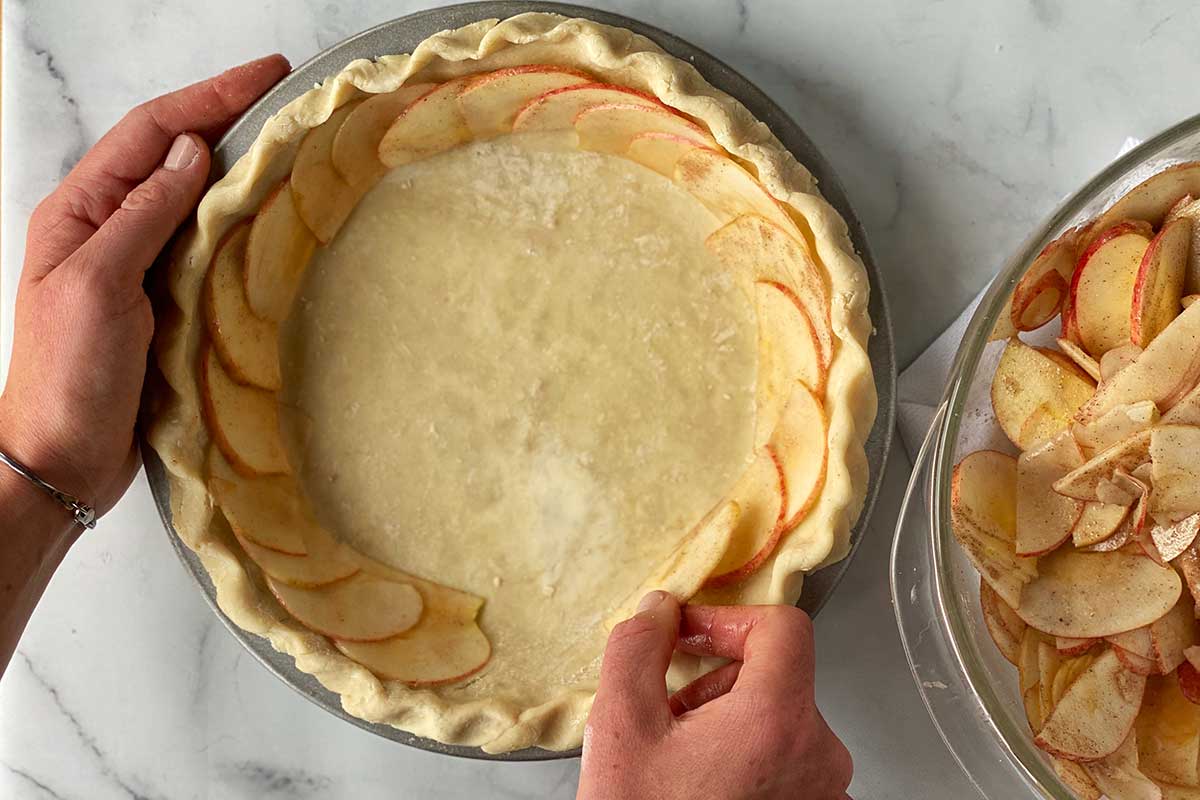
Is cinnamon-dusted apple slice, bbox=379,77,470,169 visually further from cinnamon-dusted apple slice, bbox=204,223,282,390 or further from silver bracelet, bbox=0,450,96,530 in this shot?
silver bracelet, bbox=0,450,96,530

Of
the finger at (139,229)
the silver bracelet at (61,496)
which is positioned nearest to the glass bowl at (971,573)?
the finger at (139,229)

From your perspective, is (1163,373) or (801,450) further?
(801,450)

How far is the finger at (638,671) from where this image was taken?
1.13m

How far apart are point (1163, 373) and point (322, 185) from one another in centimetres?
106

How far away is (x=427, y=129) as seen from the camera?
1.37m

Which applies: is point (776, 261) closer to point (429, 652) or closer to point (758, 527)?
point (758, 527)

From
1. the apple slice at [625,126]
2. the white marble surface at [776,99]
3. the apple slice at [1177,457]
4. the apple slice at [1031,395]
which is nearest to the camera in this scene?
the apple slice at [1177,457]

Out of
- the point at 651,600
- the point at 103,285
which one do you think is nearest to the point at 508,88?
the point at 103,285

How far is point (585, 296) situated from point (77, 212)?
71 centimetres

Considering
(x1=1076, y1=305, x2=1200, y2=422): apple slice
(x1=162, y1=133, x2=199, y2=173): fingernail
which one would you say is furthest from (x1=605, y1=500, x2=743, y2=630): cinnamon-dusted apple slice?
(x1=162, y1=133, x2=199, y2=173): fingernail

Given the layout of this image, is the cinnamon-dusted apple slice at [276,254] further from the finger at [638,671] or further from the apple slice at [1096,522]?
the apple slice at [1096,522]

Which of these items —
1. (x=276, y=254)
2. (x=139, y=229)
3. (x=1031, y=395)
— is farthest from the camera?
(x=276, y=254)

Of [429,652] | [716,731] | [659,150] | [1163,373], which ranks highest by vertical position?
[659,150]

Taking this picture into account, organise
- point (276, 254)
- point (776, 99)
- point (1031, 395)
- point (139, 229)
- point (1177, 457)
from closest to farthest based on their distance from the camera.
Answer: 1. point (1177, 457)
2. point (1031, 395)
3. point (139, 229)
4. point (276, 254)
5. point (776, 99)
